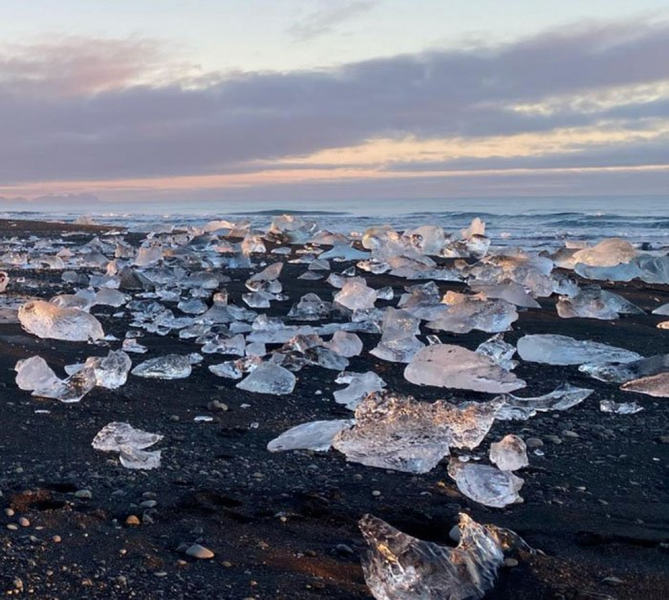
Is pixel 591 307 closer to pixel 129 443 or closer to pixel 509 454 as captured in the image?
pixel 509 454

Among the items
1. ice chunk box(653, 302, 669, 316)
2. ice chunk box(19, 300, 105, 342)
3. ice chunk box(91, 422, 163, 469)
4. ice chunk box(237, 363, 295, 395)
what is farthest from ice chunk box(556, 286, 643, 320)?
ice chunk box(91, 422, 163, 469)

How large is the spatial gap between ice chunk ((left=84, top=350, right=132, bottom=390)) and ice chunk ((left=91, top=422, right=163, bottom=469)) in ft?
1.74

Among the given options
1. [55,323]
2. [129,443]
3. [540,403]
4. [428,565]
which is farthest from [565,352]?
[55,323]

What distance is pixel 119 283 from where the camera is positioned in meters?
5.97

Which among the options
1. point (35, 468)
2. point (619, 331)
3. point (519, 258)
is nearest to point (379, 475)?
point (35, 468)

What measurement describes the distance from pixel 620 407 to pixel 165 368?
182cm

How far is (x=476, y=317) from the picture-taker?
14.8 feet

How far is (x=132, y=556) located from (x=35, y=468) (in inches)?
25.2

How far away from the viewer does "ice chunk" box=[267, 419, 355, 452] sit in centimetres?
251

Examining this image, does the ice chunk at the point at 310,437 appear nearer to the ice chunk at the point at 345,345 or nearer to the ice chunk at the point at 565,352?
the ice chunk at the point at 345,345

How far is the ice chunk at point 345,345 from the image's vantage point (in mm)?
3844

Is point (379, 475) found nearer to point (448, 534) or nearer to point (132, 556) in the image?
point (448, 534)

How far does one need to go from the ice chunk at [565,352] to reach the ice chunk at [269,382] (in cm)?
127

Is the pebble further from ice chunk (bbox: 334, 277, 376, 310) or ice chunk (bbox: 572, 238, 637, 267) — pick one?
ice chunk (bbox: 572, 238, 637, 267)
